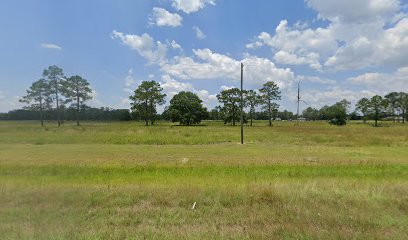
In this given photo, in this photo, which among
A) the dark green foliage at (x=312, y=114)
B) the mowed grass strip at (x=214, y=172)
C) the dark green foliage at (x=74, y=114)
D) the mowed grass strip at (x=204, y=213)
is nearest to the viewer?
the mowed grass strip at (x=204, y=213)

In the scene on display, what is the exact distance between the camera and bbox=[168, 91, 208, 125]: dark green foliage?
10988 cm

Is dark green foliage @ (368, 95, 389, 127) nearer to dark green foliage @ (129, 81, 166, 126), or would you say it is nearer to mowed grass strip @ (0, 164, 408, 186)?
dark green foliage @ (129, 81, 166, 126)

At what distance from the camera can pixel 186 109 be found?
111m

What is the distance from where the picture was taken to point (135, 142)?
119 feet

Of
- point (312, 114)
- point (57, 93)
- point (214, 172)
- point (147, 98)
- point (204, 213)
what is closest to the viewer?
point (204, 213)

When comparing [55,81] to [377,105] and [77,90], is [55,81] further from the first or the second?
[377,105]

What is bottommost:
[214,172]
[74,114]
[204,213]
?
[214,172]

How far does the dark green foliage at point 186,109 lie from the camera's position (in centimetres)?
10988

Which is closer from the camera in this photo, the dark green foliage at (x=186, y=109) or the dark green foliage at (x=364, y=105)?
the dark green foliage at (x=186, y=109)

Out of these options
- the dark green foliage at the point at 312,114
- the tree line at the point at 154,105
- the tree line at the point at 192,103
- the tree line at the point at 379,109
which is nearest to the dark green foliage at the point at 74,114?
the tree line at the point at 154,105

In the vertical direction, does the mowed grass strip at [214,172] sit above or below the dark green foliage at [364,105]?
below

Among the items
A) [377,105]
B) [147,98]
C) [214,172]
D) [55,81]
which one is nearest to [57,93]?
[55,81]

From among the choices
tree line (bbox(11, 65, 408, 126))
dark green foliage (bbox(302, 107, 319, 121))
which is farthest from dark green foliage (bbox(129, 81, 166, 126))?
dark green foliage (bbox(302, 107, 319, 121))

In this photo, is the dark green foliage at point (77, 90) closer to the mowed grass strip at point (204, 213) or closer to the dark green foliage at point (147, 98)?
the mowed grass strip at point (204, 213)
